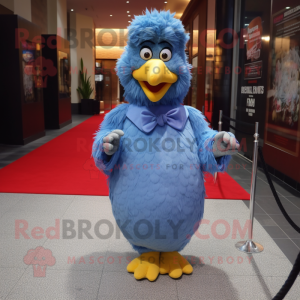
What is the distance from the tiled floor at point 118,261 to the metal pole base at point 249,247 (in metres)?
0.04

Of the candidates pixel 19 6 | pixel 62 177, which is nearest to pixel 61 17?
pixel 19 6

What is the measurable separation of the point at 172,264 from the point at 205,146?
28.7 inches

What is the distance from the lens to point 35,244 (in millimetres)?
2303

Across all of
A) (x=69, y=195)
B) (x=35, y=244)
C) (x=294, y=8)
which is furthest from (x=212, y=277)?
(x=294, y=8)

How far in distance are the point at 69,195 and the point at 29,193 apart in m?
0.42

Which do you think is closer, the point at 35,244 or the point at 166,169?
the point at 166,169

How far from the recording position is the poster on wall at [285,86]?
3921 mm

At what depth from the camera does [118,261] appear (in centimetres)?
211

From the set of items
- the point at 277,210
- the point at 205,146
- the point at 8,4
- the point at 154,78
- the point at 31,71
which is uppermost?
the point at 8,4

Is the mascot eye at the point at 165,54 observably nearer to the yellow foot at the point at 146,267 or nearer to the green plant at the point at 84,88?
the yellow foot at the point at 146,267

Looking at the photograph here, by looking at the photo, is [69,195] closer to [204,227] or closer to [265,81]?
[204,227]

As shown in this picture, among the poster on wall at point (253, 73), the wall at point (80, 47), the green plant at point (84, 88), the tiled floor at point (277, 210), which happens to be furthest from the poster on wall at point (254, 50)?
the wall at point (80, 47)

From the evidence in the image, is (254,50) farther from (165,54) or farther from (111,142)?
(111,142)

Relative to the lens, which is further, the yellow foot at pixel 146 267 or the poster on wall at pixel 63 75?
the poster on wall at pixel 63 75
